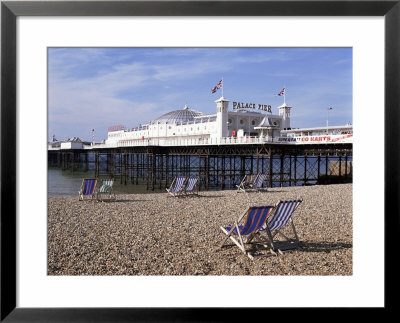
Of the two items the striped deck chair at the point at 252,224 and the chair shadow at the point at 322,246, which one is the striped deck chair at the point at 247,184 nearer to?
the chair shadow at the point at 322,246

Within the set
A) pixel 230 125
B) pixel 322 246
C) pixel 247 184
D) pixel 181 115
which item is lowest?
pixel 322 246

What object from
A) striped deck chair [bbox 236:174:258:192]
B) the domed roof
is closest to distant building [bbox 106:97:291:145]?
the domed roof

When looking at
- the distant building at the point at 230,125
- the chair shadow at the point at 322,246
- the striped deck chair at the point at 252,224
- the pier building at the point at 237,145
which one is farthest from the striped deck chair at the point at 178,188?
the distant building at the point at 230,125

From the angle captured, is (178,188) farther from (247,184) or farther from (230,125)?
(230,125)

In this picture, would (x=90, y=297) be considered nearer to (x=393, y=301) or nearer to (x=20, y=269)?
(x=20, y=269)
